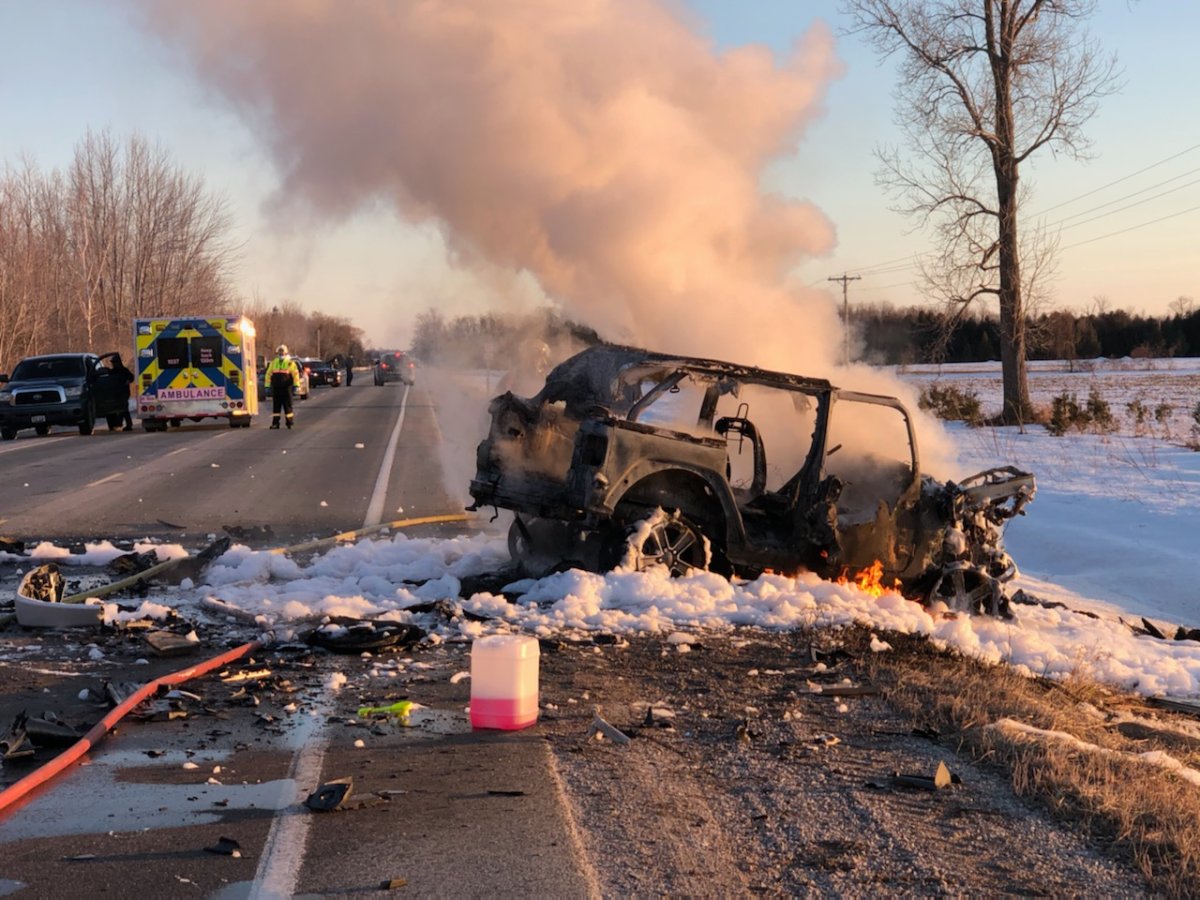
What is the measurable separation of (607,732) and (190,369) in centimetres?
2689

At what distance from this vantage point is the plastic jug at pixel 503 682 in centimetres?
545

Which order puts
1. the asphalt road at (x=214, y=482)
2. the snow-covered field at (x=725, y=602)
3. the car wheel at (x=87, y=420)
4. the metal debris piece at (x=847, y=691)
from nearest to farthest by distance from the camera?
the metal debris piece at (x=847, y=691) → the snow-covered field at (x=725, y=602) → the asphalt road at (x=214, y=482) → the car wheel at (x=87, y=420)

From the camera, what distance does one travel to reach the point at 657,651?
718cm

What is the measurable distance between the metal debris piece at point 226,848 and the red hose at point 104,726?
93 centimetres

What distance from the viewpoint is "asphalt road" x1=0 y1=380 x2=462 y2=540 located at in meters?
13.2

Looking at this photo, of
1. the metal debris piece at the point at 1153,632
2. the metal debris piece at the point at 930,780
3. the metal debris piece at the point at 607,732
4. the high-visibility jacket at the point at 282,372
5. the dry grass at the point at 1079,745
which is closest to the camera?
the dry grass at the point at 1079,745

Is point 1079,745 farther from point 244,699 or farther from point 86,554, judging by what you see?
point 86,554

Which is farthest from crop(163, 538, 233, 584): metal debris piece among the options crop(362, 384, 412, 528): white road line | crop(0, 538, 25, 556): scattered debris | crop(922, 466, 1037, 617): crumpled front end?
crop(922, 466, 1037, 617): crumpled front end

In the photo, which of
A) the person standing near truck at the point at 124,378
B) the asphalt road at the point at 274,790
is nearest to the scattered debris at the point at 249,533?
the asphalt road at the point at 274,790

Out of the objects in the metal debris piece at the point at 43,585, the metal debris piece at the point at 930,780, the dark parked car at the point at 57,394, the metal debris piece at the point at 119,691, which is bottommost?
the metal debris piece at the point at 930,780

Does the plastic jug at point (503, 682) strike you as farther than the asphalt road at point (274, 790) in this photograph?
Yes

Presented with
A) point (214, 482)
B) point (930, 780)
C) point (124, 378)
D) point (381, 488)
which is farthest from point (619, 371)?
point (124, 378)

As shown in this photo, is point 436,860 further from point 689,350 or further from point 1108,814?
point 689,350

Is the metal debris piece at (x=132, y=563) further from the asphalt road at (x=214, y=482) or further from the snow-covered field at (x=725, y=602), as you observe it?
the asphalt road at (x=214, y=482)
